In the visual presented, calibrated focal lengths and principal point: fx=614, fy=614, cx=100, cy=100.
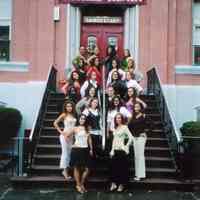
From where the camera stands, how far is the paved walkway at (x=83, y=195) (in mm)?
13641

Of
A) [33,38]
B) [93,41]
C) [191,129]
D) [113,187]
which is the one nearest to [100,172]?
[113,187]

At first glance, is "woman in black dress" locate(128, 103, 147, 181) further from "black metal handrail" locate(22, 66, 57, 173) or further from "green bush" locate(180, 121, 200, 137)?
"green bush" locate(180, 121, 200, 137)

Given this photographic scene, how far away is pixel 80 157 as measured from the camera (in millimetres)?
14203

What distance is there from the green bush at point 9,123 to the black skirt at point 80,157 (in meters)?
5.93

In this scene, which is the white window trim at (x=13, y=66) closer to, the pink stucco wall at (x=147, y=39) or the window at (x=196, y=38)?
the pink stucco wall at (x=147, y=39)

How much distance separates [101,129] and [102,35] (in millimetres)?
7136

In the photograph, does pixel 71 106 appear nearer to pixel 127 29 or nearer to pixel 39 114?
pixel 39 114

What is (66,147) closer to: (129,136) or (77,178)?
(77,178)

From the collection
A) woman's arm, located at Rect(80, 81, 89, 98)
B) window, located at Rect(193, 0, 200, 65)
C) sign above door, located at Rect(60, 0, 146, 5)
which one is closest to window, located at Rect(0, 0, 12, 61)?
sign above door, located at Rect(60, 0, 146, 5)

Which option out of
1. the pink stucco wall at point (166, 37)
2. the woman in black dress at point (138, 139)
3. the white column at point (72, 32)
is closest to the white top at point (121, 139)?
the woman in black dress at point (138, 139)

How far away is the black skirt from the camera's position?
14.2m

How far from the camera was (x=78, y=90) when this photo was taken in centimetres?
1714

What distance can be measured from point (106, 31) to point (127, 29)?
2.87 feet

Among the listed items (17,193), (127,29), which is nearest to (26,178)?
(17,193)
